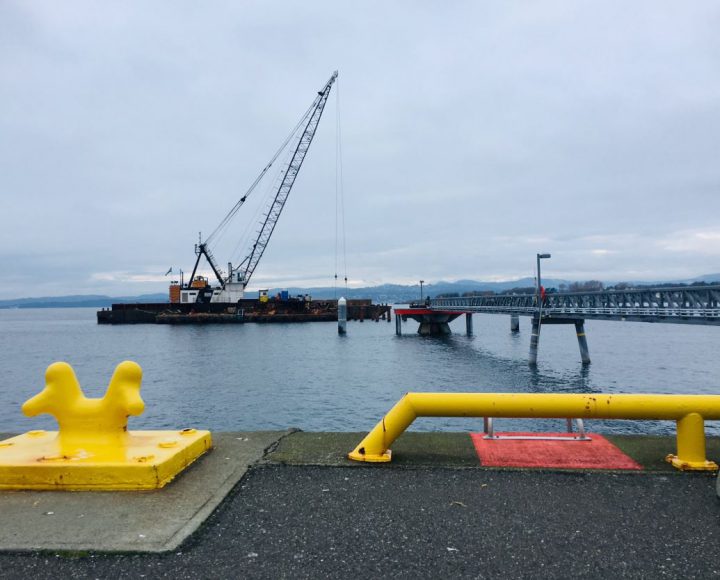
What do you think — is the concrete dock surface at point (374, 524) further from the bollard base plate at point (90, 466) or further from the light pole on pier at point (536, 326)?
the light pole on pier at point (536, 326)

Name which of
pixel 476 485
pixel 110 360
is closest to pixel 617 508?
pixel 476 485

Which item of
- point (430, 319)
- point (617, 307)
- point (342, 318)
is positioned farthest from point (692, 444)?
point (342, 318)

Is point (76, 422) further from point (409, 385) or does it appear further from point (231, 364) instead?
point (231, 364)

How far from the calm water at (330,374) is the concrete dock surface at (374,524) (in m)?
13.4

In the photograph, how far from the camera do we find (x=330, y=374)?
33000 mm

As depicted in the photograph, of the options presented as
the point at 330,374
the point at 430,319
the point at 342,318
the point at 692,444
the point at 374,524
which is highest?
the point at 692,444

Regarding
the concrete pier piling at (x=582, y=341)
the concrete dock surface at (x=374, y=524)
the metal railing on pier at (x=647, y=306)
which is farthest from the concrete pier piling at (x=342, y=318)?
the concrete dock surface at (x=374, y=524)

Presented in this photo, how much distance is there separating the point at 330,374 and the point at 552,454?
2784 centimetres

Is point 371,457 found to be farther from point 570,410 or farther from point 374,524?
point 570,410

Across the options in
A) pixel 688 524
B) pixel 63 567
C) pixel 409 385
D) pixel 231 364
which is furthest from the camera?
pixel 231 364

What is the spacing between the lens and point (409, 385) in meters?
28.5

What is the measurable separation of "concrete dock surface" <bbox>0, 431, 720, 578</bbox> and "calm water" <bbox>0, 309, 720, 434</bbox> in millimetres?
13352

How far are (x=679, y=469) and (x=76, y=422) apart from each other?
6271 mm

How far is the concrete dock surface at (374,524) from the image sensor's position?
11.5ft
